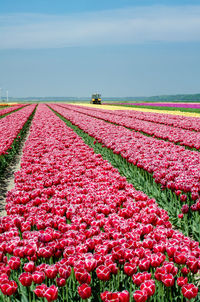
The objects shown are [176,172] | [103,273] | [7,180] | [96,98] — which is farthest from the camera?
[96,98]

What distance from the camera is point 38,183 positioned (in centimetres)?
611

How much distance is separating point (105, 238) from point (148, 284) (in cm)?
111

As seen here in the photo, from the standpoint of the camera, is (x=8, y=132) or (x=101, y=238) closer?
(x=101, y=238)

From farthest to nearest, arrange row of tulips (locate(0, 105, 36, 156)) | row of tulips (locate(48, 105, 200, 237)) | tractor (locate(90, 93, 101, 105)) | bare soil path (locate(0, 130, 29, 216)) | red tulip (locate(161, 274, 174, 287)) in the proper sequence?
tractor (locate(90, 93, 101, 105)), row of tulips (locate(0, 105, 36, 156)), bare soil path (locate(0, 130, 29, 216)), row of tulips (locate(48, 105, 200, 237)), red tulip (locate(161, 274, 174, 287))

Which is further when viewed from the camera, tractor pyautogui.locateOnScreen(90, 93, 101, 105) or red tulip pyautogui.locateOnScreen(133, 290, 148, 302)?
tractor pyautogui.locateOnScreen(90, 93, 101, 105)

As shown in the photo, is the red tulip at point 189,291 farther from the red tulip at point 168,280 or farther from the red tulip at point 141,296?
the red tulip at point 141,296

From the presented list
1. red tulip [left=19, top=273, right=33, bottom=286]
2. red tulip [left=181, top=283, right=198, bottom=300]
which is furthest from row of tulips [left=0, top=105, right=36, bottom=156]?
red tulip [left=181, top=283, right=198, bottom=300]

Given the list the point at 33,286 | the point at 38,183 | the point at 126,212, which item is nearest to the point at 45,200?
the point at 38,183

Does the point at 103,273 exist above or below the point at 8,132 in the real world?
below

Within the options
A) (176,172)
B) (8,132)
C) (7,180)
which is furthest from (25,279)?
(8,132)

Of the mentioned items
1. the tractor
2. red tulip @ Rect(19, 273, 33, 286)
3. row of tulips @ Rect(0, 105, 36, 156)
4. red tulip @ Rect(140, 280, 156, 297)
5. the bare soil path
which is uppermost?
the tractor

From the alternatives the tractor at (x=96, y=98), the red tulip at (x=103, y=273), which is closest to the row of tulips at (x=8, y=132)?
the red tulip at (x=103, y=273)

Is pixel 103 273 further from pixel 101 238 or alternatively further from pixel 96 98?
pixel 96 98

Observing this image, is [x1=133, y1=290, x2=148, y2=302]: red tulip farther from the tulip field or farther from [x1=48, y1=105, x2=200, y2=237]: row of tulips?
[x1=48, y1=105, x2=200, y2=237]: row of tulips
